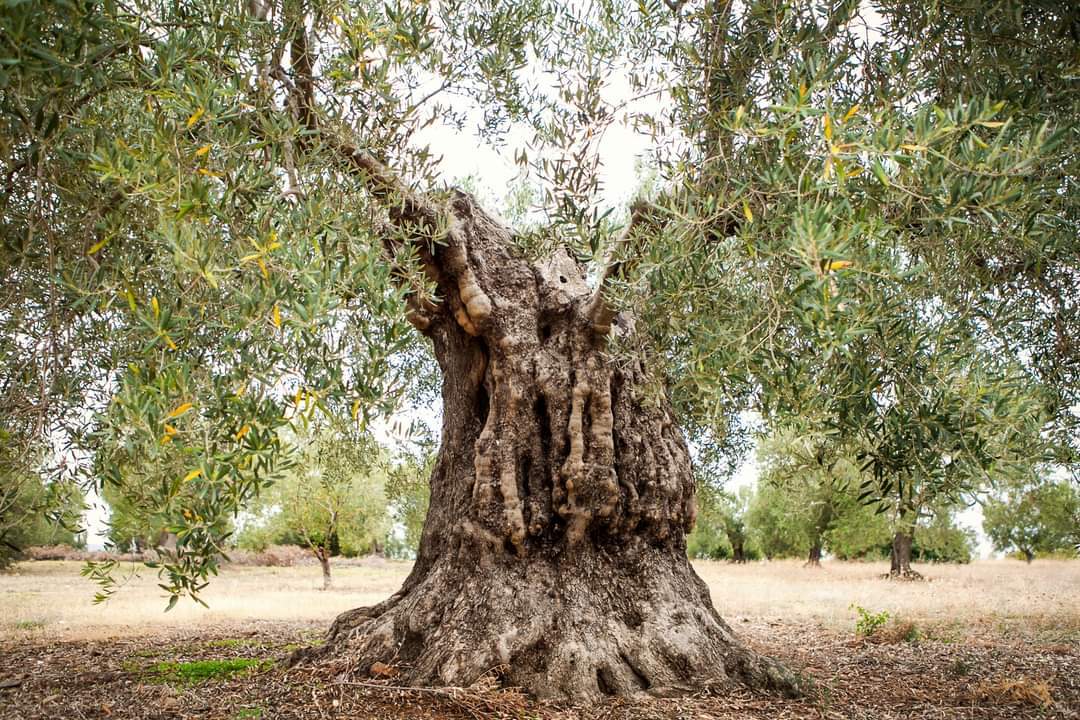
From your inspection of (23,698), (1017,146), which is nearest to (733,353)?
(1017,146)

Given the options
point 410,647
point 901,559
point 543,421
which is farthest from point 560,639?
point 901,559

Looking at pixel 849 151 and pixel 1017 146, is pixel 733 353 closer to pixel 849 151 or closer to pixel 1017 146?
pixel 849 151

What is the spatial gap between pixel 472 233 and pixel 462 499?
2.70 m

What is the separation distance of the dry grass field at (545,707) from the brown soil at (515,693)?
0.07 feet

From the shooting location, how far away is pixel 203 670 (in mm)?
8289

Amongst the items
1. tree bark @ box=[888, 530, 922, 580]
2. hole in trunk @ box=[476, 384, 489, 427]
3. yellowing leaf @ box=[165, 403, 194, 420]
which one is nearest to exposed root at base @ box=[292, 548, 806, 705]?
hole in trunk @ box=[476, 384, 489, 427]

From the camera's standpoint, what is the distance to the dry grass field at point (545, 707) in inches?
254

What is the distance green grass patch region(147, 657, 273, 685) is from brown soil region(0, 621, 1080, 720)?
0.52 ft

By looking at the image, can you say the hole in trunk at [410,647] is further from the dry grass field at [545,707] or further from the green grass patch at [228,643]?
the green grass patch at [228,643]

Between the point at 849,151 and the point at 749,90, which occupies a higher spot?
the point at 749,90

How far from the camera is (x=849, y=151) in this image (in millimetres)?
3814

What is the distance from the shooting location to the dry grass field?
6.45 metres

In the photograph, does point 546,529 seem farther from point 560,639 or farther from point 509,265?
point 509,265

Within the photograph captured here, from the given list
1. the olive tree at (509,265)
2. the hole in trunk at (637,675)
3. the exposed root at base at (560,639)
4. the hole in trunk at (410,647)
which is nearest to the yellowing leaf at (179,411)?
the olive tree at (509,265)
